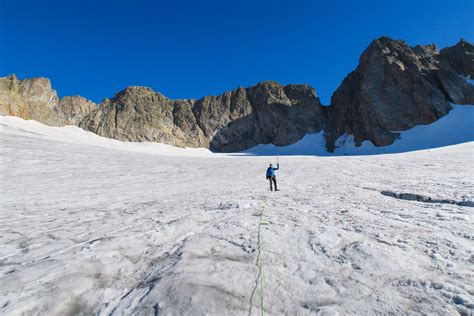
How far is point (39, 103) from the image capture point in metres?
90.5

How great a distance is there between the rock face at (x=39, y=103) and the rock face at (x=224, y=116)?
7728 mm

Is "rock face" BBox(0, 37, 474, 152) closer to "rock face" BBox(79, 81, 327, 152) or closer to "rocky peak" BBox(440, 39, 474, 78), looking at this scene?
"rocky peak" BBox(440, 39, 474, 78)

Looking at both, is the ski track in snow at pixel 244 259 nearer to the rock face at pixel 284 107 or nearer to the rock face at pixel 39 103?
the rock face at pixel 284 107

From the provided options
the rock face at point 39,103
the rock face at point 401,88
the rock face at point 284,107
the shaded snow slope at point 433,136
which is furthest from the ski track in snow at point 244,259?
the rock face at point 401,88

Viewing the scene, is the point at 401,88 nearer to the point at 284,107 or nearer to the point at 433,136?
the point at 433,136

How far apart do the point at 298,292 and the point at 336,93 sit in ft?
380

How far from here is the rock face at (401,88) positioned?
3073 inches

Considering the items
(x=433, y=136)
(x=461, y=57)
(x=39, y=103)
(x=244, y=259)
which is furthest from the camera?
(x=39, y=103)

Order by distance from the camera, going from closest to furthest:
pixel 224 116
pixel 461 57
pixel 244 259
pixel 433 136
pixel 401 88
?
pixel 244 259 → pixel 433 136 → pixel 401 88 → pixel 461 57 → pixel 224 116

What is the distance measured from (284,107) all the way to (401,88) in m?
43.3

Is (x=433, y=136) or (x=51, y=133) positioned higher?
(x=51, y=133)

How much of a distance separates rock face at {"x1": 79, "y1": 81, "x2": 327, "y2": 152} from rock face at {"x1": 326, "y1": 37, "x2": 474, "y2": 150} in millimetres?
18969

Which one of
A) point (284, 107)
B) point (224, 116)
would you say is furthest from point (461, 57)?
point (224, 116)

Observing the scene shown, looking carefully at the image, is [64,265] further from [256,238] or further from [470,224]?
[470,224]
